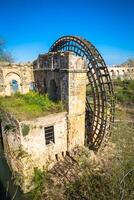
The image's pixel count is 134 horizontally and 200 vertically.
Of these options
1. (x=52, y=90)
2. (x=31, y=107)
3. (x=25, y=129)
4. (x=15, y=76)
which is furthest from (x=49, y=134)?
(x=15, y=76)

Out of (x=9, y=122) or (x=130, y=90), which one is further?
(x=130, y=90)

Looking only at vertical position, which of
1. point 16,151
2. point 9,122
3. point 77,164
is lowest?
point 77,164

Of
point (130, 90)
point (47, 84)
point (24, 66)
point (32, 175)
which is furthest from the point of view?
point (130, 90)

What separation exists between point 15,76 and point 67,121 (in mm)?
8654

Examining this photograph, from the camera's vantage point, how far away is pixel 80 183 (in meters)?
9.20

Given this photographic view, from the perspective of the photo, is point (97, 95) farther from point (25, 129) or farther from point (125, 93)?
point (125, 93)

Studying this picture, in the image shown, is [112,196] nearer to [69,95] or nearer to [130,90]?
[69,95]

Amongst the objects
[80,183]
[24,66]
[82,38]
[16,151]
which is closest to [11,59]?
[24,66]

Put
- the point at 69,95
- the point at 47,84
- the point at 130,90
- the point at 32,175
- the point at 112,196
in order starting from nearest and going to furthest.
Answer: the point at 112,196 → the point at 32,175 → the point at 69,95 → the point at 47,84 → the point at 130,90

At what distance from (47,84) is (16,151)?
6.18 metres

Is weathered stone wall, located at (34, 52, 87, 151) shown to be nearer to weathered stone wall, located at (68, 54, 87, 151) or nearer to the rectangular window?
weathered stone wall, located at (68, 54, 87, 151)

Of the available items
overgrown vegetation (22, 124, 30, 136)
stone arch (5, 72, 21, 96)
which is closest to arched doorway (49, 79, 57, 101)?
stone arch (5, 72, 21, 96)

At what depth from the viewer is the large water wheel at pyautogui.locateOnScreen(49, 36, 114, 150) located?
1157 cm

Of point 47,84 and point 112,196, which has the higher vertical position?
point 47,84
